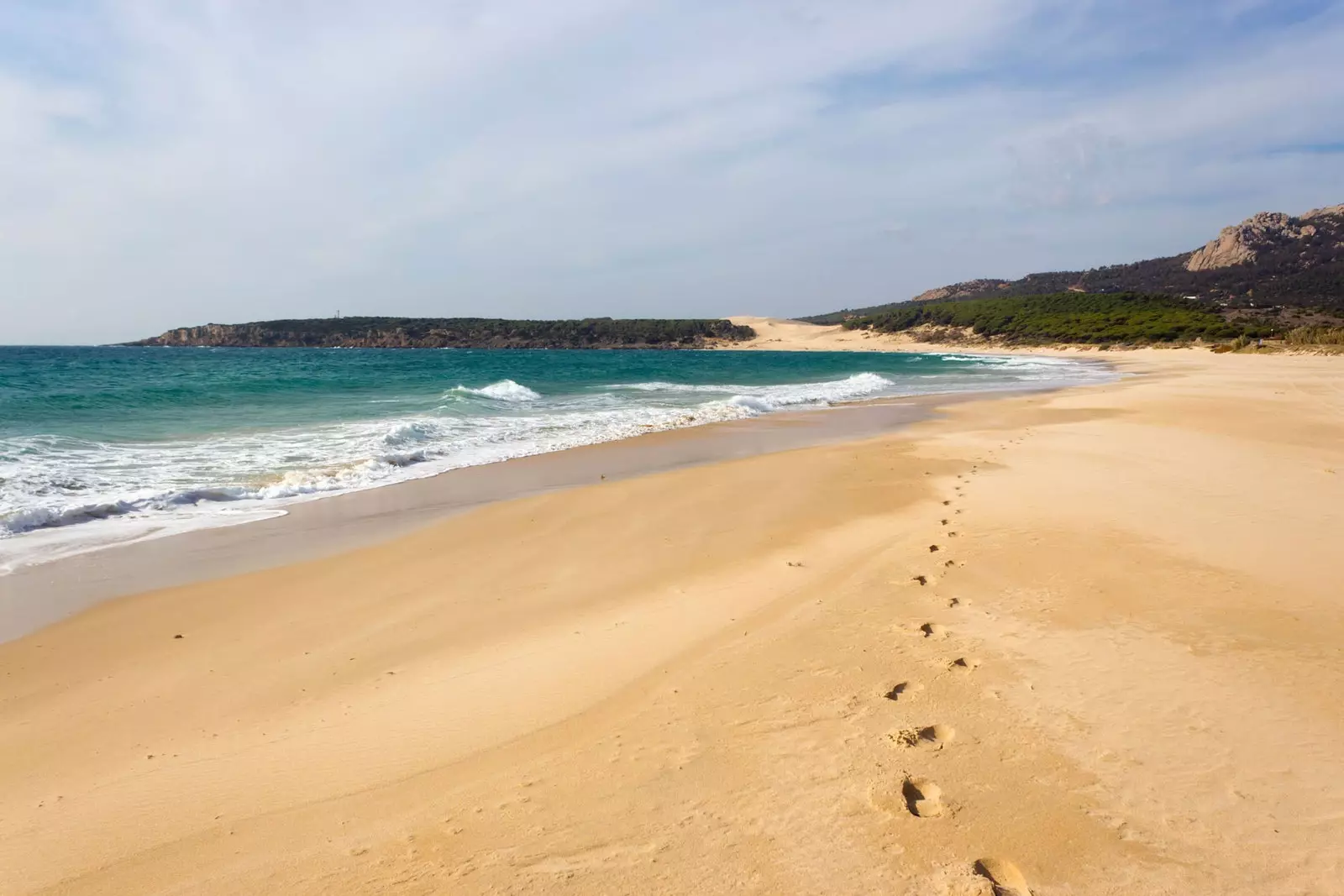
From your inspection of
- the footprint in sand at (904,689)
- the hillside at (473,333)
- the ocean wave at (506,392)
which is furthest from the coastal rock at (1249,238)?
the footprint in sand at (904,689)

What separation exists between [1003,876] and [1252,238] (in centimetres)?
13730

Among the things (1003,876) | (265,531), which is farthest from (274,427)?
(1003,876)

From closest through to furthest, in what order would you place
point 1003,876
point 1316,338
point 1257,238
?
1. point 1003,876
2. point 1316,338
3. point 1257,238

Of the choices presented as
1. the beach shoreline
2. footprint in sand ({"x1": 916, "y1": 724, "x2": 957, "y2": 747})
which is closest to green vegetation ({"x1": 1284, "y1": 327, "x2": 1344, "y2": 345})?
the beach shoreline

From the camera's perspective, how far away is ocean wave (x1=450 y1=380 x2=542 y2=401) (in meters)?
24.3

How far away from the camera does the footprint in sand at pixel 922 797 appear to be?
2.64 metres

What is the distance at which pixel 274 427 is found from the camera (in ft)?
50.9

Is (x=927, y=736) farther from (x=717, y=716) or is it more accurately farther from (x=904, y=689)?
(x=717, y=716)

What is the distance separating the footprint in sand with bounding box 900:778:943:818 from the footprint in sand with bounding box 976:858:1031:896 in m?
0.25

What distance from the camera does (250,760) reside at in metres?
3.21

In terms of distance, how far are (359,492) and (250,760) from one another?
644cm

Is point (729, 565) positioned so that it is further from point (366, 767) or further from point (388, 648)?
point (366, 767)

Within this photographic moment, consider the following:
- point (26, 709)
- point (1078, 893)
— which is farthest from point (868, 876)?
point (26, 709)

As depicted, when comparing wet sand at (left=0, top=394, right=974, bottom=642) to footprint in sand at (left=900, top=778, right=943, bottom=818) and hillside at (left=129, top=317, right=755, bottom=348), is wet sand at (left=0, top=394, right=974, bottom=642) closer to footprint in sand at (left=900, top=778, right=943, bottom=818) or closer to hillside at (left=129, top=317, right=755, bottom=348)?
footprint in sand at (left=900, top=778, right=943, bottom=818)
